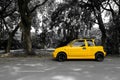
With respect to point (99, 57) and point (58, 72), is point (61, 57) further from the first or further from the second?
point (58, 72)

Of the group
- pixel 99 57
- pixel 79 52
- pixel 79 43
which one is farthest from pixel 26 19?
pixel 99 57

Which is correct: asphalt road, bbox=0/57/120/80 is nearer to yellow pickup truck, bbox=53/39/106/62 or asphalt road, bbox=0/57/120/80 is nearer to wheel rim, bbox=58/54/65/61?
wheel rim, bbox=58/54/65/61

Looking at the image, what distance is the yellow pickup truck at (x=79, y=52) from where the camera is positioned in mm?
13234

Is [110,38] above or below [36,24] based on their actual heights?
below

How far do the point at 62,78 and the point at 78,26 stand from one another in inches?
566

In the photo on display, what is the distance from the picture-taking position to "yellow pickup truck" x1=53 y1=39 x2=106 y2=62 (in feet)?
43.4

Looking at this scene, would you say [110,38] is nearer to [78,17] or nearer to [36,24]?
[78,17]

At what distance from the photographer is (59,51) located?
43.5 feet

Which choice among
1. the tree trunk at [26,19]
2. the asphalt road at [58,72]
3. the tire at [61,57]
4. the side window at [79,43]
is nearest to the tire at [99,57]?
the side window at [79,43]

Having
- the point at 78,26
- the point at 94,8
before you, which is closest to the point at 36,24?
the point at 78,26

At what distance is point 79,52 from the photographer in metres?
13.2

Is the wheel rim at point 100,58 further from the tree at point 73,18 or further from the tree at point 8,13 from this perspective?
the tree at point 8,13

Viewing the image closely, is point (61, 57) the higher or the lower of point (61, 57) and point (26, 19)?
the lower

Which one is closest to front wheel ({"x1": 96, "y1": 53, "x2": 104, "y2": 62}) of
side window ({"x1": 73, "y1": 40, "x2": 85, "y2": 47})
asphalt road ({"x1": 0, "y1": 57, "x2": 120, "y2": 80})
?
side window ({"x1": 73, "y1": 40, "x2": 85, "y2": 47})
